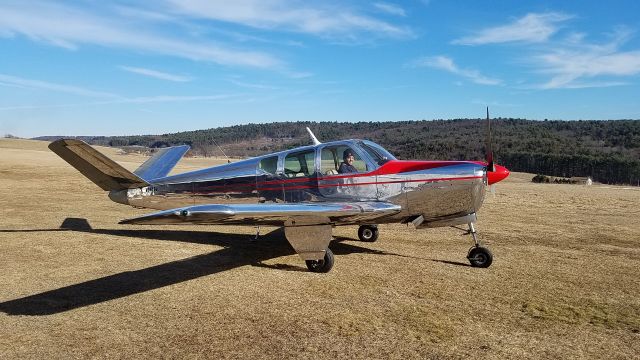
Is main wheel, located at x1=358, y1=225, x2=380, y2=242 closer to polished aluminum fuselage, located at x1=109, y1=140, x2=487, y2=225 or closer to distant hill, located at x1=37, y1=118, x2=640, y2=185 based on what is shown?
polished aluminum fuselage, located at x1=109, y1=140, x2=487, y2=225

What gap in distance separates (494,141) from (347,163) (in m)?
96.0

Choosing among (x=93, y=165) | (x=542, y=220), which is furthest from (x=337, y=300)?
(x=542, y=220)

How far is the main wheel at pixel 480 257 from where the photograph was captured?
27.3ft

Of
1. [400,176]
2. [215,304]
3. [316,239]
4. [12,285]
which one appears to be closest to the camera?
[215,304]

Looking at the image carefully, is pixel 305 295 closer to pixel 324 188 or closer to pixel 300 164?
pixel 324 188

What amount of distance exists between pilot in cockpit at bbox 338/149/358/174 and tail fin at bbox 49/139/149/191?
183 inches

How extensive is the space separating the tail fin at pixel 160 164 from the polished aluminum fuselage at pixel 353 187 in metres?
0.85

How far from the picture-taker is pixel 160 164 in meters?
11.2

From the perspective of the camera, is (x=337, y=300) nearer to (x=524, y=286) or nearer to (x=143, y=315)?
(x=143, y=315)

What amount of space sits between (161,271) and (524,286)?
6.33 metres

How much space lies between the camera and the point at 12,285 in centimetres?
691

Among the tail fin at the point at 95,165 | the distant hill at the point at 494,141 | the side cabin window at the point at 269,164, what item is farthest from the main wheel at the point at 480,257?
the distant hill at the point at 494,141

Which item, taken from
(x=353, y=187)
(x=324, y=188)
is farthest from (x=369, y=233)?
(x=324, y=188)

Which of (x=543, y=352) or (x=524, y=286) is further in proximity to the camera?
(x=524, y=286)
